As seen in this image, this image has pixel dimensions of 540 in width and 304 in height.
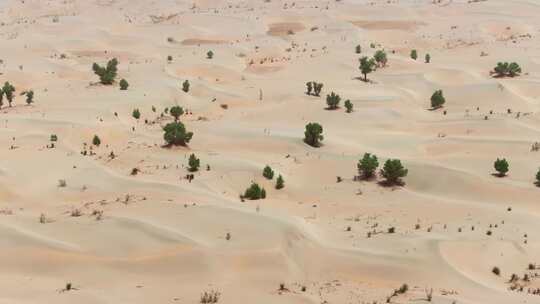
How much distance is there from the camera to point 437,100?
20.7m

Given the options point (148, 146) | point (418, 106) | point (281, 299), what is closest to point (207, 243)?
point (281, 299)

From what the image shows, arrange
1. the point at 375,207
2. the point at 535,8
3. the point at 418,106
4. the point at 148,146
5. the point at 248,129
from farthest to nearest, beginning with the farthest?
1. the point at 535,8
2. the point at 418,106
3. the point at 248,129
4. the point at 148,146
5. the point at 375,207

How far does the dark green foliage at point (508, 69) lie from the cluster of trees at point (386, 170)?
10.4 m

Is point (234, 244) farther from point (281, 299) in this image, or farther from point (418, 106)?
point (418, 106)

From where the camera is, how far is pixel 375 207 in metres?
13.6

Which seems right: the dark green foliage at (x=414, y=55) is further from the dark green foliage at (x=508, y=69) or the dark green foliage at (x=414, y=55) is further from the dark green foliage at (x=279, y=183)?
the dark green foliage at (x=279, y=183)

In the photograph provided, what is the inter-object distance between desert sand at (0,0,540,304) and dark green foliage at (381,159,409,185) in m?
0.27

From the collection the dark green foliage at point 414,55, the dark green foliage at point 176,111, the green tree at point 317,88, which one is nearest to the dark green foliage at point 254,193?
the dark green foliage at point 176,111

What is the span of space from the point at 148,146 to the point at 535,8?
2690 centimetres

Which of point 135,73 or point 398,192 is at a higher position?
point 135,73

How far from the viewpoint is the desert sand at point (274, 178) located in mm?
10742

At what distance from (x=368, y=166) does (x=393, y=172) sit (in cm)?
59

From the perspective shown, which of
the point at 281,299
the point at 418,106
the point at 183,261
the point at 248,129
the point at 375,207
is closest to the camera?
the point at 281,299

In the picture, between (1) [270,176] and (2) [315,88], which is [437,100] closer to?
(2) [315,88]
